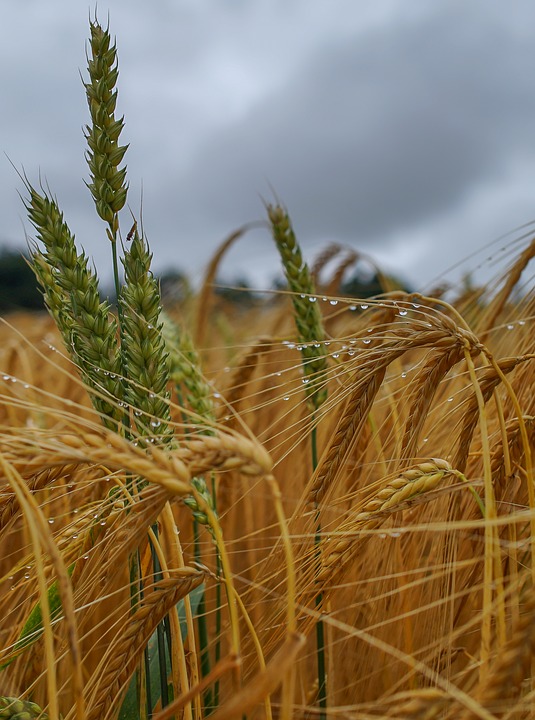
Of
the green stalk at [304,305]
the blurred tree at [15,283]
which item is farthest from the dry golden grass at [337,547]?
the blurred tree at [15,283]

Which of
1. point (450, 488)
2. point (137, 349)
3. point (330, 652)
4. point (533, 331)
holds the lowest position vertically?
point (330, 652)

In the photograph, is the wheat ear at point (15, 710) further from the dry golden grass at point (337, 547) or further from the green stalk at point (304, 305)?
the green stalk at point (304, 305)

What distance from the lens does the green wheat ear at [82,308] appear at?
2.32 ft

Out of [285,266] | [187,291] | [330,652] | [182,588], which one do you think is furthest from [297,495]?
[187,291]

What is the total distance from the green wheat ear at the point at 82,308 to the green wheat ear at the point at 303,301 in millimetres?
490

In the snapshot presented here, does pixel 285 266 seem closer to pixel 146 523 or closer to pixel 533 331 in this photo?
pixel 533 331

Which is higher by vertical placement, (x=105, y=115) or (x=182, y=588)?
(x=105, y=115)

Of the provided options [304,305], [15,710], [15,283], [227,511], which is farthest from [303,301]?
[15,283]

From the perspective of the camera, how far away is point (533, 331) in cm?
109

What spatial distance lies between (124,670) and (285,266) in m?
0.87

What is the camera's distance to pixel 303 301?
4.13 ft

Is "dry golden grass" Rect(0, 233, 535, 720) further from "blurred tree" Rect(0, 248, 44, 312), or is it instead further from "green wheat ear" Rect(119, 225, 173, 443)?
"blurred tree" Rect(0, 248, 44, 312)

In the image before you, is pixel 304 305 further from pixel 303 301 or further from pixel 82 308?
pixel 82 308

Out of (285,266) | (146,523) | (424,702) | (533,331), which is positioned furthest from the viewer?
(285,266)
